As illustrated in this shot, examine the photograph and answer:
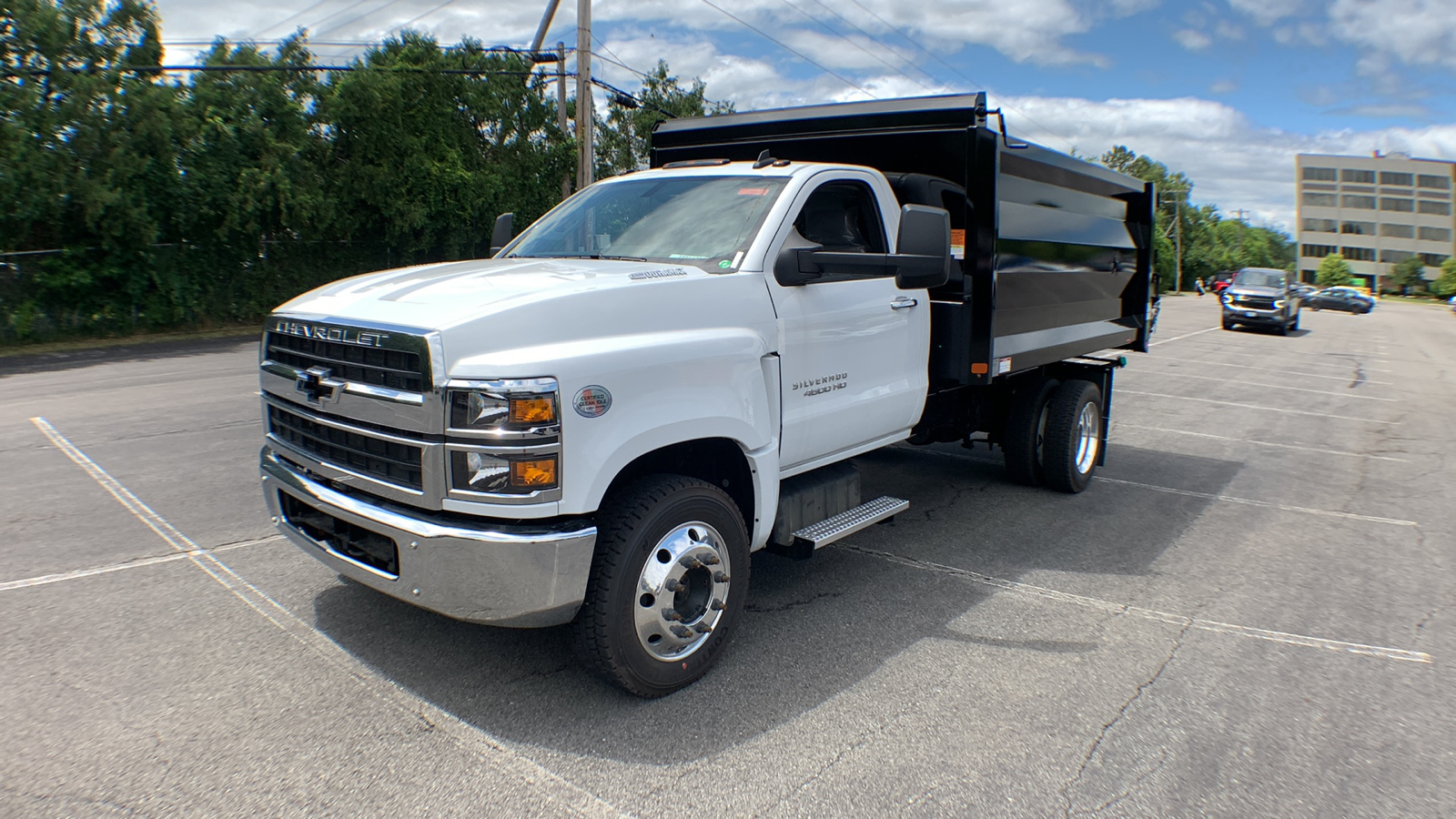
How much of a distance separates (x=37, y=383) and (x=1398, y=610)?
49.9 feet

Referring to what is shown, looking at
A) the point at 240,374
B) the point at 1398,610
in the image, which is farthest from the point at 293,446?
the point at 240,374

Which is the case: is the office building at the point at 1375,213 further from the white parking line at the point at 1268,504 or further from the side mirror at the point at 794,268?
the side mirror at the point at 794,268

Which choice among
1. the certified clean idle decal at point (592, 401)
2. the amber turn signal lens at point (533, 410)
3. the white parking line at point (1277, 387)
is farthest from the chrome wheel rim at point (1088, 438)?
the white parking line at point (1277, 387)

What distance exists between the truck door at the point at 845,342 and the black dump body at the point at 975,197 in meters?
0.42

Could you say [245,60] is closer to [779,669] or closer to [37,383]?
[37,383]

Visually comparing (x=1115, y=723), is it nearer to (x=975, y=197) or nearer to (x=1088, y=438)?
(x=975, y=197)

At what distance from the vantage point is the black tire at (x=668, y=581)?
138 inches

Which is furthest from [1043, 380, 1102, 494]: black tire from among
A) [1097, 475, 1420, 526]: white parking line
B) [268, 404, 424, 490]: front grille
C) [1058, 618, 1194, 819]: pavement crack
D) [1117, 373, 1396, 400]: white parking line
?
A: [1117, 373, 1396, 400]: white parking line

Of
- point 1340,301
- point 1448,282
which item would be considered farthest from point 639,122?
point 1448,282

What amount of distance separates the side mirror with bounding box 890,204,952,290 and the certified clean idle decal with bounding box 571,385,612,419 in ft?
5.26

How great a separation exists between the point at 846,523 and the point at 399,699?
7.26ft

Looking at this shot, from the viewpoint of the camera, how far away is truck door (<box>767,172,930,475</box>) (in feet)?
14.4

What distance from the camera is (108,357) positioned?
16.4 meters

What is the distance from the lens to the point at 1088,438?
7.72m
